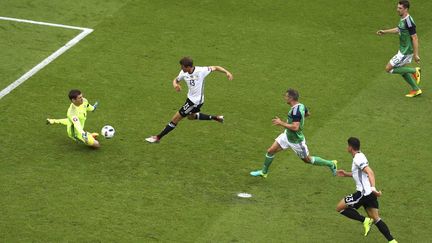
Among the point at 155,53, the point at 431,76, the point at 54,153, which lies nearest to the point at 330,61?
the point at 431,76

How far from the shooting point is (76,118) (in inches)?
777

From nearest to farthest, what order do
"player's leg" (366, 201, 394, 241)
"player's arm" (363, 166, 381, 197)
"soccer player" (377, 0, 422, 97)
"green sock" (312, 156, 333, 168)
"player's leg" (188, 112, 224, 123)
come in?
"player's arm" (363, 166, 381, 197)
"player's leg" (366, 201, 394, 241)
"green sock" (312, 156, 333, 168)
"player's leg" (188, 112, 224, 123)
"soccer player" (377, 0, 422, 97)

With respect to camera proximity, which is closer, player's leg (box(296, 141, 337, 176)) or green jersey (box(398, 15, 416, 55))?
player's leg (box(296, 141, 337, 176))

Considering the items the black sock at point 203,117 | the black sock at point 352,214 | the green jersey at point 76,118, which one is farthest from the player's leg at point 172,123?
the black sock at point 352,214

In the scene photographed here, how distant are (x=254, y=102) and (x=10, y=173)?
6.82 metres

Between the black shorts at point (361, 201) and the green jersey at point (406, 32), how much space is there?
7036mm

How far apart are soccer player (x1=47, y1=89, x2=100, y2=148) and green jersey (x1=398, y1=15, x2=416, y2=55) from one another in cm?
835

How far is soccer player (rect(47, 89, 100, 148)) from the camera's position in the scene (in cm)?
1966

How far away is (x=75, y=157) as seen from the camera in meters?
19.7

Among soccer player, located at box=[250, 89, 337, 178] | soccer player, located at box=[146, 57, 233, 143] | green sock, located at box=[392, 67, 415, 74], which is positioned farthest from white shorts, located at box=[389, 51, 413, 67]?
soccer player, located at box=[146, 57, 233, 143]

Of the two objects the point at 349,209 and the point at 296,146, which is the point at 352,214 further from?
the point at 296,146

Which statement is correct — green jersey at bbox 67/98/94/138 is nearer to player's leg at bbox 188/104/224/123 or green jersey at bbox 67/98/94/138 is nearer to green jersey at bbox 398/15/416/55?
player's leg at bbox 188/104/224/123

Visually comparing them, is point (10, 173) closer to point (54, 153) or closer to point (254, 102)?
point (54, 153)

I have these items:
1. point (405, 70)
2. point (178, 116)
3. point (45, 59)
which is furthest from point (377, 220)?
point (45, 59)
